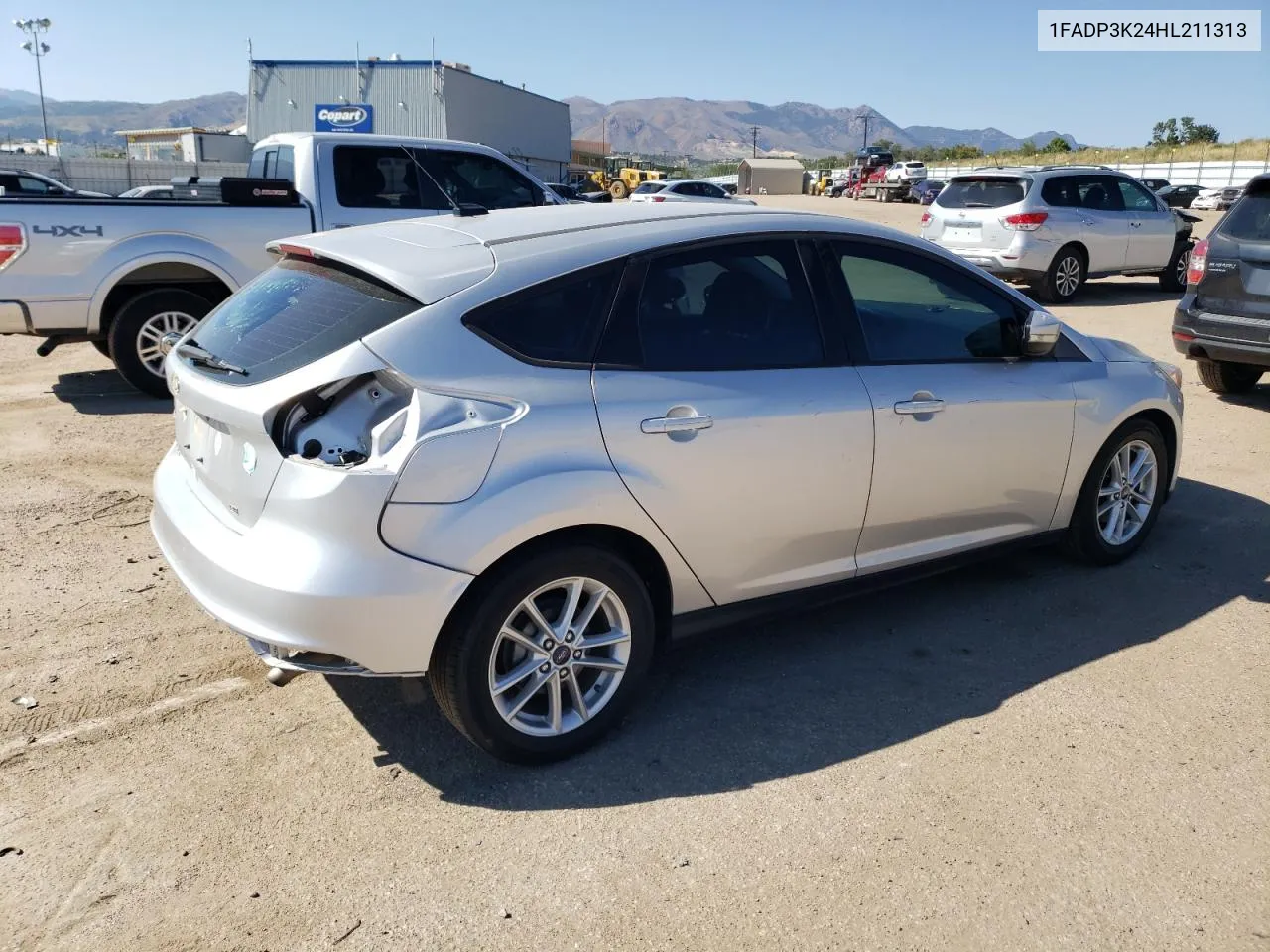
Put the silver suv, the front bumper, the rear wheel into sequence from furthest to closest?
1. the silver suv
2. the rear wheel
3. the front bumper

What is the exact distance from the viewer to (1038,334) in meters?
4.36

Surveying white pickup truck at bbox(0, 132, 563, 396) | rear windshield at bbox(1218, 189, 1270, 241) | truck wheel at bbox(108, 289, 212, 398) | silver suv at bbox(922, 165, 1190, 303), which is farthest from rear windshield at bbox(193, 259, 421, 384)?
silver suv at bbox(922, 165, 1190, 303)

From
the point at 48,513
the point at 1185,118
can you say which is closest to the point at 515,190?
the point at 48,513

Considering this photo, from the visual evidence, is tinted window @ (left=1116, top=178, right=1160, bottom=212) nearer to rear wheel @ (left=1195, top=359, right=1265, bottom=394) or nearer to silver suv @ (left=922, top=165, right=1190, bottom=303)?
silver suv @ (left=922, top=165, right=1190, bottom=303)

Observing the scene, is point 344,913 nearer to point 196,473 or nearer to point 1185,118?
point 196,473

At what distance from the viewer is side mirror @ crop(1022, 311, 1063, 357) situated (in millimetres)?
4359

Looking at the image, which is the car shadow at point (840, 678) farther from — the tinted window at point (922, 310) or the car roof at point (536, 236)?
the car roof at point (536, 236)

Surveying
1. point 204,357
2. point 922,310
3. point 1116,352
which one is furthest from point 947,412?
point 204,357

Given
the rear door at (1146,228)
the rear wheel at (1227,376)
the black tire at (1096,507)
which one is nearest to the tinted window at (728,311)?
the black tire at (1096,507)

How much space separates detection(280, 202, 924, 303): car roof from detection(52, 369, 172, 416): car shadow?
188 inches

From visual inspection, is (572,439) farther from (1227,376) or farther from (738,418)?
(1227,376)

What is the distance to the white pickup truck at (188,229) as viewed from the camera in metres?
7.30

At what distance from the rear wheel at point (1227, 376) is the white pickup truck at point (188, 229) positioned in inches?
236

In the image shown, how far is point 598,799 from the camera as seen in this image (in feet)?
10.4
